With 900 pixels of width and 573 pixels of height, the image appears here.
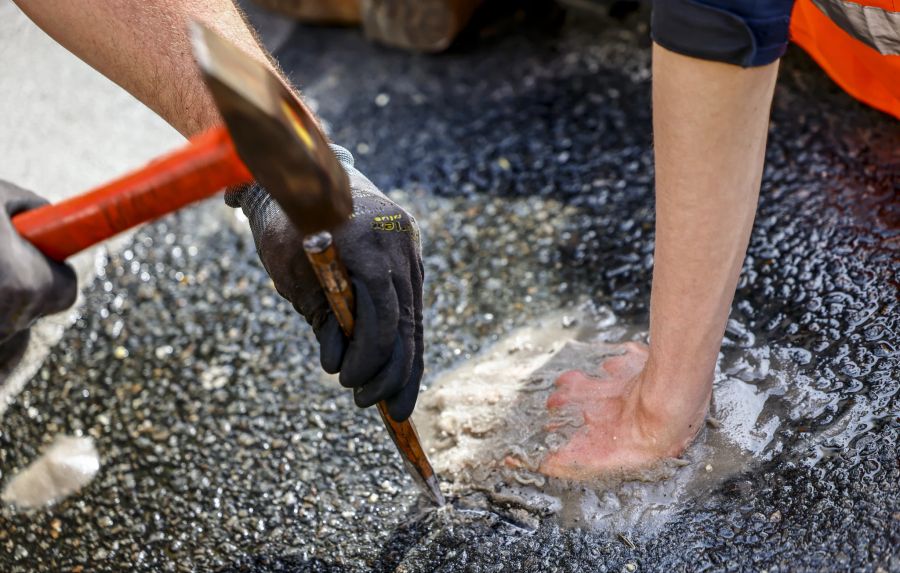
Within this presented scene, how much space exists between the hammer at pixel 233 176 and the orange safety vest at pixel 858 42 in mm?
1286

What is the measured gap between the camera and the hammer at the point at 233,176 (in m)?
1.16

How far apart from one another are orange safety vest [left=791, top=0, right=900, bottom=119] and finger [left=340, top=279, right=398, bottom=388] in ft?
4.16

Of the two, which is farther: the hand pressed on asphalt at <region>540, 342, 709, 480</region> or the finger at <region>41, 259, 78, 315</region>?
the hand pressed on asphalt at <region>540, 342, 709, 480</region>

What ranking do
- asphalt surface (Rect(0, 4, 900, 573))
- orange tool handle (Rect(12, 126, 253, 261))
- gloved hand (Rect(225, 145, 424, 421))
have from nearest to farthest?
1. orange tool handle (Rect(12, 126, 253, 261))
2. gloved hand (Rect(225, 145, 424, 421))
3. asphalt surface (Rect(0, 4, 900, 573))

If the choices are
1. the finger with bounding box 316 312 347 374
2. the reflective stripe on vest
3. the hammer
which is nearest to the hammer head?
the hammer

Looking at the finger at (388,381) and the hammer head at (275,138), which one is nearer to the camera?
the hammer head at (275,138)

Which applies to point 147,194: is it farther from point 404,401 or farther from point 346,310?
point 404,401

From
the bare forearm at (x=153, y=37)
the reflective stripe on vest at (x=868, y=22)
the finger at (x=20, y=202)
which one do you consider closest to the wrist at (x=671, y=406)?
the reflective stripe on vest at (x=868, y=22)

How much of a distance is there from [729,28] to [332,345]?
0.87 metres

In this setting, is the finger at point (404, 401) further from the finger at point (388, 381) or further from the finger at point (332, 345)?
the finger at point (332, 345)

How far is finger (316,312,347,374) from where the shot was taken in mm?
1523

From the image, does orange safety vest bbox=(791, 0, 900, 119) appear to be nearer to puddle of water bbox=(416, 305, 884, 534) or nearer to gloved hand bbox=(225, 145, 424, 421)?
puddle of water bbox=(416, 305, 884, 534)

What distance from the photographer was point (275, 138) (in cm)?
120

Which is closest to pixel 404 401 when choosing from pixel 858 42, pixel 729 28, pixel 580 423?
pixel 580 423
